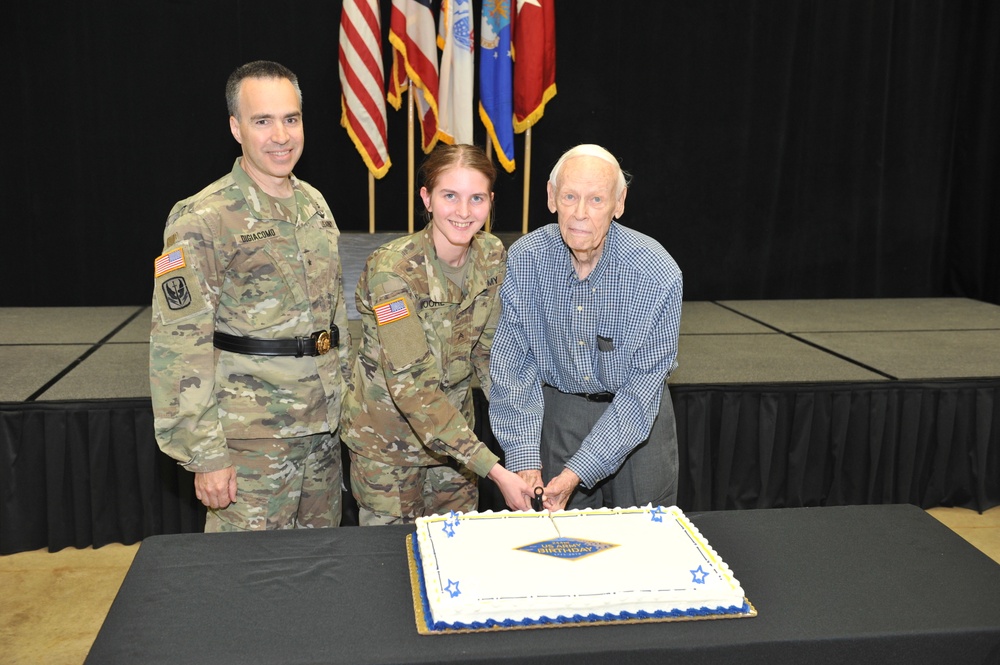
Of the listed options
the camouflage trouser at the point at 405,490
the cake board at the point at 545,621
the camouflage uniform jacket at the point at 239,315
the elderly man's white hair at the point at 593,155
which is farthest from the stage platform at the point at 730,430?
the cake board at the point at 545,621

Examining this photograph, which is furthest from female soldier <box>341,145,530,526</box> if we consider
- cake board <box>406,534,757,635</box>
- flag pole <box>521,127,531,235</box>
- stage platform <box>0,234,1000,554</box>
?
flag pole <box>521,127,531,235</box>

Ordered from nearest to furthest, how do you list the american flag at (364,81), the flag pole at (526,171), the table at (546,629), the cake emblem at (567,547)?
the table at (546,629) → the cake emblem at (567,547) → the american flag at (364,81) → the flag pole at (526,171)

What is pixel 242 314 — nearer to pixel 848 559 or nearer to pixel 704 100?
pixel 848 559

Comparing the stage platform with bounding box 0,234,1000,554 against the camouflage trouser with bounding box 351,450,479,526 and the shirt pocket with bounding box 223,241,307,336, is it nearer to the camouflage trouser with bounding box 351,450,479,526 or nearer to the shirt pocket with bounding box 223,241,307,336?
the camouflage trouser with bounding box 351,450,479,526

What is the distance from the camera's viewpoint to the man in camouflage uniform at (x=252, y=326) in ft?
5.86

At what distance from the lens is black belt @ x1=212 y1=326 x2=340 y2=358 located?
1913mm

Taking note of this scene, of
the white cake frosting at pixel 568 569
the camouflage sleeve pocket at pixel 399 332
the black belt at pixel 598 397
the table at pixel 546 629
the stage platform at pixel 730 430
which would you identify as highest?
the camouflage sleeve pocket at pixel 399 332

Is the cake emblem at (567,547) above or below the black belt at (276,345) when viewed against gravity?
below

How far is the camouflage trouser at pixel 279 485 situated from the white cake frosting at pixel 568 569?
0.69 m

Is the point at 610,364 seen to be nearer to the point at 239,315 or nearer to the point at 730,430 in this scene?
the point at 239,315

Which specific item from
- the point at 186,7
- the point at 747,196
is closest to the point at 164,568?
the point at 186,7

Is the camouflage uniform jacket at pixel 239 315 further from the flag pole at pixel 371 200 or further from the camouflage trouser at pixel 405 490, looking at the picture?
the flag pole at pixel 371 200

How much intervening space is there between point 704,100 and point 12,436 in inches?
164

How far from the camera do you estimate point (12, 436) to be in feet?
9.29
